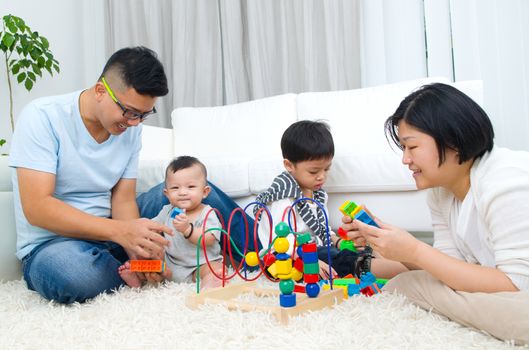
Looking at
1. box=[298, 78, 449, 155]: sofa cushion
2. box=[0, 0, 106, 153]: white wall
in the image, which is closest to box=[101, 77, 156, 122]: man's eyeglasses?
box=[298, 78, 449, 155]: sofa cushion

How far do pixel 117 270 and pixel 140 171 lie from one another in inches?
26.0

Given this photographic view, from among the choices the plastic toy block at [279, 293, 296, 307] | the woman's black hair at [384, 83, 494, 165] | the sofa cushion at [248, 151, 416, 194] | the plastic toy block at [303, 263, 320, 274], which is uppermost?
the woman's black hair at [384, 83, 494, 165]

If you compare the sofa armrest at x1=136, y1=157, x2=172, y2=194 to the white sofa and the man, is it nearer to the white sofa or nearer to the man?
the white sofa

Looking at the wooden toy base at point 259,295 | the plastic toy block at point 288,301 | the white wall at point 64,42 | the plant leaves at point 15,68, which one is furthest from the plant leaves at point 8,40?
the plastic toy block at point 288,301

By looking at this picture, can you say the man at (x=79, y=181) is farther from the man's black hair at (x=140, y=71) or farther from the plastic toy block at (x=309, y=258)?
the plastic toy block at (x=309, y=258)

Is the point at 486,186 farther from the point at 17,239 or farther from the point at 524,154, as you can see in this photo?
the point at 17,239

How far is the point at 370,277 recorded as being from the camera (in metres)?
1.18

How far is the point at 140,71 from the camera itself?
1.28 m

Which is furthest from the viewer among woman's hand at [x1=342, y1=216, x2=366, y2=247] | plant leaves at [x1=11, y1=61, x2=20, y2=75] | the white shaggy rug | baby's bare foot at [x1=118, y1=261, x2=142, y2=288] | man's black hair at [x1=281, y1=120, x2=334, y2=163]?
plant leaves at [x1=11, y1=61, x2=20, y2=75]

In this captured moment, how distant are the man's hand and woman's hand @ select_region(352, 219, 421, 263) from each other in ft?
1.83

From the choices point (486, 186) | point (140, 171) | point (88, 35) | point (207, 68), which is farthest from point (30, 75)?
point (486, 186)

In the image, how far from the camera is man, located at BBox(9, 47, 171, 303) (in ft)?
4.15

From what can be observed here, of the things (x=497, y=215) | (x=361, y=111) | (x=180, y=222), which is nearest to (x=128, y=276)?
(x=180, y=222)

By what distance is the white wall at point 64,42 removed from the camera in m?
3.07
